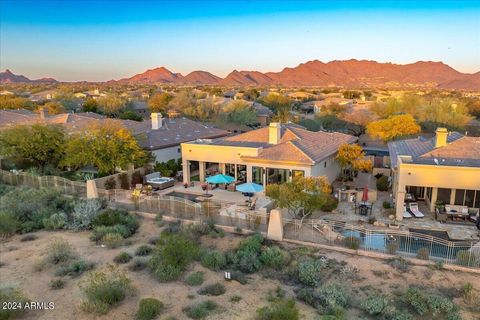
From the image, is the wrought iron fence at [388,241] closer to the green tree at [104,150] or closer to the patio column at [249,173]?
the patio column at [249,173]

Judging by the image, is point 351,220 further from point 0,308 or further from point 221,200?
point 0,308

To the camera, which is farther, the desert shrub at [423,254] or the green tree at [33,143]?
the green tree at [33,143]

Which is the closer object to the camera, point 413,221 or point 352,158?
point 413,221

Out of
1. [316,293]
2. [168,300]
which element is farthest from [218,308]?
[316,293]

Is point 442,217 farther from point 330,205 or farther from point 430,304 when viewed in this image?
point 430,304

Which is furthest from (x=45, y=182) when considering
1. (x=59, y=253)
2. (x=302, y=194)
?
(x=302, y=194)

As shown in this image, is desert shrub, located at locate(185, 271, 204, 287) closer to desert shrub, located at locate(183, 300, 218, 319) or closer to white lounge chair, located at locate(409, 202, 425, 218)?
desert shrub, located at locate(183, 300, 218, 319)

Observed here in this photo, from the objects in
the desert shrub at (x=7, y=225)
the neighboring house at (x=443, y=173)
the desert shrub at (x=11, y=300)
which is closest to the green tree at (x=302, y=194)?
the neighboring house at (x=443, y=173)
